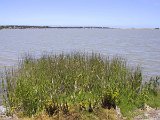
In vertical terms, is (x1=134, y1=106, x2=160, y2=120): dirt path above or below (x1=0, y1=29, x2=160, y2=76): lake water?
above

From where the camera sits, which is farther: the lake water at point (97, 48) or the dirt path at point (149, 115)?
the lake water at point (97, 48)

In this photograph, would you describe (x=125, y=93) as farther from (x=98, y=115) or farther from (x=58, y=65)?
(x=58, y=65)

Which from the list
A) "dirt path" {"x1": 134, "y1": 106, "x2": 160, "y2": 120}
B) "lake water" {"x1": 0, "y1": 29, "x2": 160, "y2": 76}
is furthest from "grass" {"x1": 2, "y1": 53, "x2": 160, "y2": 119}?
"lake water" {"x1": 0, "y1": 29, "x2": 160, "y2": 76}

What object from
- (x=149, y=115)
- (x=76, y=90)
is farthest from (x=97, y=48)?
(x=149, y=115)

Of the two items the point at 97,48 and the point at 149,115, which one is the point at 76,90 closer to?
the point at 149,115

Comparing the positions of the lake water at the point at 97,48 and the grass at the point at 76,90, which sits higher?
the grass at the point at 76,90

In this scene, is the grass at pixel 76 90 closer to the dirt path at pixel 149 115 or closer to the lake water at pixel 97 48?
the dirt path at pixel 149 115

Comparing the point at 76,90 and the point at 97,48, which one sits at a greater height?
the point at 76,90

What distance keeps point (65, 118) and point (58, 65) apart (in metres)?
5.60

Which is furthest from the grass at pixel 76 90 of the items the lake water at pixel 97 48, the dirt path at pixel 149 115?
the lake water at pixel 97 48

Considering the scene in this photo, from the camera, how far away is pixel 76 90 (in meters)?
12.8

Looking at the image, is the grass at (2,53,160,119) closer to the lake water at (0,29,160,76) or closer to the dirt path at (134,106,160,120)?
the dirt path at (134,106,160,120)

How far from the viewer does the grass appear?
10.6 metres

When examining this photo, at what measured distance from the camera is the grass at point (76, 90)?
10609mm
